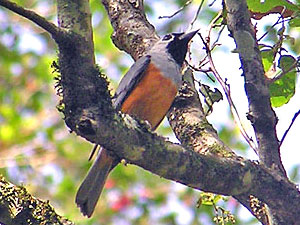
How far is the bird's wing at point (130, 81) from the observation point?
438cm

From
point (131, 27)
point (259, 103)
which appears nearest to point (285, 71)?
point (259, 103)

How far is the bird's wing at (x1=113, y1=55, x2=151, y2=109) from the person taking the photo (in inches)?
173

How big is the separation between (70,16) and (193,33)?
2.45m

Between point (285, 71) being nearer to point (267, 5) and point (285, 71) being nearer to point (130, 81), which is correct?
point (267, 5)

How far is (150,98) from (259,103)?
52.4 inches

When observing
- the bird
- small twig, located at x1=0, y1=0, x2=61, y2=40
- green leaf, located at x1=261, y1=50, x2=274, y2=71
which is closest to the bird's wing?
the bird

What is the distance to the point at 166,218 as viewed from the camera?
766cm

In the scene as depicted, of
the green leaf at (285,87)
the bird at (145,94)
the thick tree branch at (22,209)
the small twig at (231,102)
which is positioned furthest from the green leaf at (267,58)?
the thick tree branch at (22,209)

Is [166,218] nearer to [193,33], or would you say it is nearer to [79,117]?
[193,33]

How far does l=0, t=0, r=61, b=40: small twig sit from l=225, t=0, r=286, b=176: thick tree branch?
3.47 feet

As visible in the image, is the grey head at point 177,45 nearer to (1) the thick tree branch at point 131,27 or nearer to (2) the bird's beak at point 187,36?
(2) the bird's beak at point 187,36

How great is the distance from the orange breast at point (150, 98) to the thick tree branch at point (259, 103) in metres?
1.06

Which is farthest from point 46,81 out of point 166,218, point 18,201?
point 18,201

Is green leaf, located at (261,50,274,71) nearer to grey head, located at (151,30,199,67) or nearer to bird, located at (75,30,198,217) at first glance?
bird, located at (75,30,198,217)
